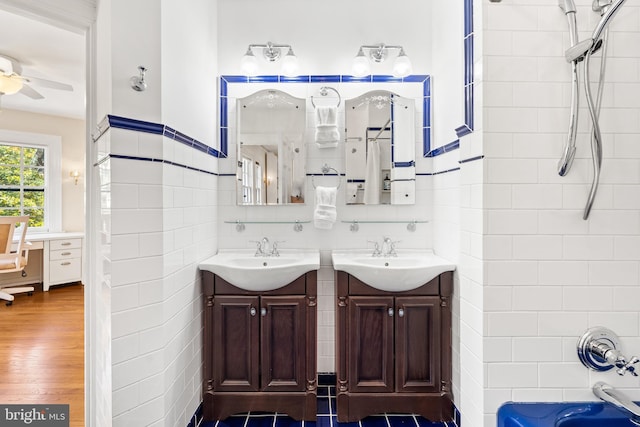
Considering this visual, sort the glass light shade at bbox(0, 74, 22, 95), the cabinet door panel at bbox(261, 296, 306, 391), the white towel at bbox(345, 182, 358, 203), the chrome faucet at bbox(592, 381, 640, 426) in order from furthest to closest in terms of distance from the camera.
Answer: the glass light shade at bbox(0, 74, 22, 95)
the white towel at bbox(345, 182, 358, 203)
the cabinet door panel at bbox(261, 296, 306, 391)
the chrome faucet at bbox(592, 381, 640, 426)

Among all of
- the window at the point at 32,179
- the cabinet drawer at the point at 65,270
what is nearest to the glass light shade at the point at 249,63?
the cabinet drawer at the point at 65,270

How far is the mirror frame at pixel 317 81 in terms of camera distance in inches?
87.7

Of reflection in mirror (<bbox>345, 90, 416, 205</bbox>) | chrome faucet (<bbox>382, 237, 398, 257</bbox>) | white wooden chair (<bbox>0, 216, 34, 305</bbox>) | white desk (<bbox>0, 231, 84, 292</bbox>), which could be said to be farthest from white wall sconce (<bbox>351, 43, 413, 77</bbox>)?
white desk (<bbox>0, 231, 84, 292</bbox>)

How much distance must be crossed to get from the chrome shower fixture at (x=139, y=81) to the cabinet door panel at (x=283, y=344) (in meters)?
1.22

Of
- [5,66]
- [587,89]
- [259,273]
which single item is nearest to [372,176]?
[259,273]

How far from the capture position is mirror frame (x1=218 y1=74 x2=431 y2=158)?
2.23 metres

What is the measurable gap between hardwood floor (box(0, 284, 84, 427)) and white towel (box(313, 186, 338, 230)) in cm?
177

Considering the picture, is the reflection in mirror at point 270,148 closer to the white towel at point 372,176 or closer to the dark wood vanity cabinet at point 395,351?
the white towel at point 372,176

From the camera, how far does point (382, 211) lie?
7.47ft

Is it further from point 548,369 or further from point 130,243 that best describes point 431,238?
point 130,243

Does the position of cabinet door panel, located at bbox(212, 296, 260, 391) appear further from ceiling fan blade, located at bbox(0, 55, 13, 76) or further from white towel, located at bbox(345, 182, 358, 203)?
ceiling fan blade, located at bbox(0, 55, 13, 76)

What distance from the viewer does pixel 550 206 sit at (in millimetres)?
1210

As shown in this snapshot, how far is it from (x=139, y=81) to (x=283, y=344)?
1.52m

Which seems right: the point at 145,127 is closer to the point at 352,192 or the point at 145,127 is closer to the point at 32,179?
the point at 352,192
